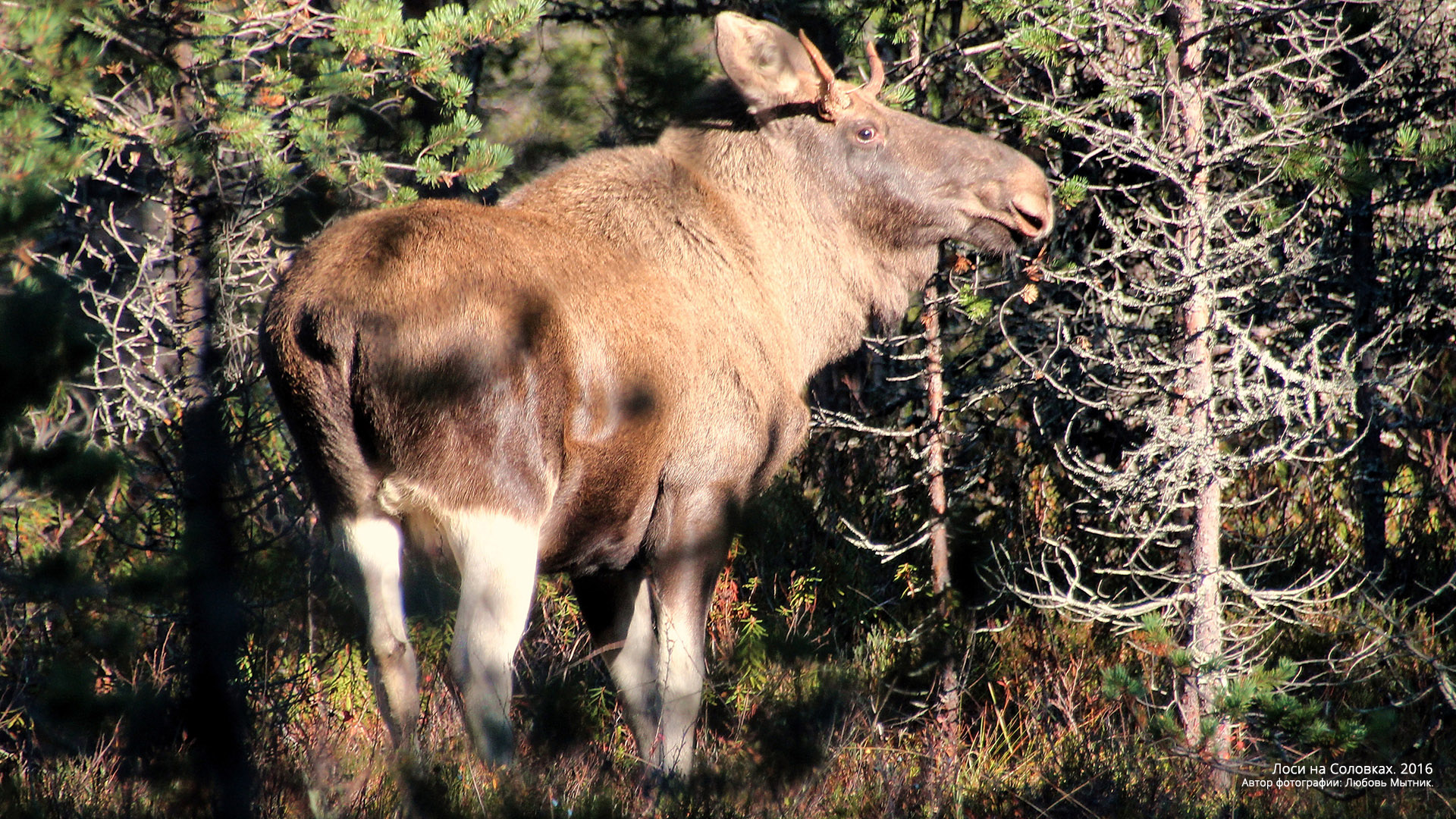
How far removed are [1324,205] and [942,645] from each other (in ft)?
9.81

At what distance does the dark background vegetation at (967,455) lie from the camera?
4.31 metres

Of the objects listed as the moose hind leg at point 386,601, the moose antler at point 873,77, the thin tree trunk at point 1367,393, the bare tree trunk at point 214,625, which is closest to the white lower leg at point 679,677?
the moose hind leg at point 386,601

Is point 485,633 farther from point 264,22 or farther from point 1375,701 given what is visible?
point 1375,701

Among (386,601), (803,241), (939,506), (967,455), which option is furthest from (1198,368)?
(386,601)

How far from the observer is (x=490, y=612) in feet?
13.2

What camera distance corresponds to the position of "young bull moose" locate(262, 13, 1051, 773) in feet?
12.9

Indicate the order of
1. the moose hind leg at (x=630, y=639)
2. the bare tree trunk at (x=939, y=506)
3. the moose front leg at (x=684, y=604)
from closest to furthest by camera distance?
1. the moose front leg at (x=684, y=604)
2. the moose hind leg at (x=630, y=639)
3. the bare tree trunk at (x=939, y=506)

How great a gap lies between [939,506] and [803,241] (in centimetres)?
164

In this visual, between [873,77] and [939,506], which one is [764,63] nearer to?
[873,77]

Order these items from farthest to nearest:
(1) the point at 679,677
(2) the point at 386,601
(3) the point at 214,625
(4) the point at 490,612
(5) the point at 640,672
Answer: (5) the point at 640,672, (1) the point at 679,677, (2) the point at 386,601, (4) the point at 490,612, (3) the point at 214,625

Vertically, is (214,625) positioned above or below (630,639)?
above

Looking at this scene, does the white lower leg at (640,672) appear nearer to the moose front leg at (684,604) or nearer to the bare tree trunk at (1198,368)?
the moose front leg at (684,604)

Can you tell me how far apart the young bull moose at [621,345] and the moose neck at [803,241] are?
0.04 ft

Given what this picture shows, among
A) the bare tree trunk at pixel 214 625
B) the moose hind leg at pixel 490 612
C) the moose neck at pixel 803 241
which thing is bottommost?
the moose hind leg at pixel 490 612
